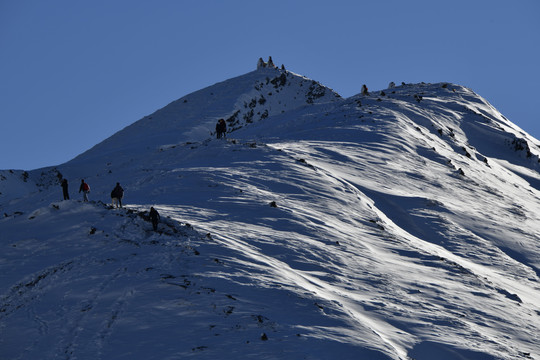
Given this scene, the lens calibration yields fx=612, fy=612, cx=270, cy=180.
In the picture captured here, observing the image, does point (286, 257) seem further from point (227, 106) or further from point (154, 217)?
point (227, 106)

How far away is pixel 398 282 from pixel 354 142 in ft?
69.4

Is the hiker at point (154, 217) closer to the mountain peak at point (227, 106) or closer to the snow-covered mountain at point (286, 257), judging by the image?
the snow-covered mountain at point (286, 257)

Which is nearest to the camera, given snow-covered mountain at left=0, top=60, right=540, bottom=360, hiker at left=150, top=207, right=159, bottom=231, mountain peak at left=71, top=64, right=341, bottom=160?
snow-covered mountain at left=0, top=60, right=540, bottom=360

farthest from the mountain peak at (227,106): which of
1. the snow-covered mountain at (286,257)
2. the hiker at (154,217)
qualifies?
the hiker at (154,217)

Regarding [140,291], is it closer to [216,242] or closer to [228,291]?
[228,291]

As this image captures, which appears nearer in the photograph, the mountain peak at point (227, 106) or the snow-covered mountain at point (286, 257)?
the snow-covered mountain at point (286, 257)

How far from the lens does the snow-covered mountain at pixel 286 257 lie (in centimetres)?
1719

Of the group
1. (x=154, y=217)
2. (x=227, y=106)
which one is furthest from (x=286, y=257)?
(x=227, y=106)

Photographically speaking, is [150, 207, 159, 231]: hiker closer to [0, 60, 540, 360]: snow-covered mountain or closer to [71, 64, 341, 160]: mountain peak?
[0, 60, 540, 360]: snow-covered mountain

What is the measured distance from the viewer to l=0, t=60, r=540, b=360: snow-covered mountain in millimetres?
17188

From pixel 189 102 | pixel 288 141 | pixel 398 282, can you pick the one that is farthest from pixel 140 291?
pixel 189 102

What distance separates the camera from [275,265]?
865 inches

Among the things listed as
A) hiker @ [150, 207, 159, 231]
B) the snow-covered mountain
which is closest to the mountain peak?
the snow-covered mountain

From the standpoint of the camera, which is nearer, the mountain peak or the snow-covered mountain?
the snow-covered mountain
